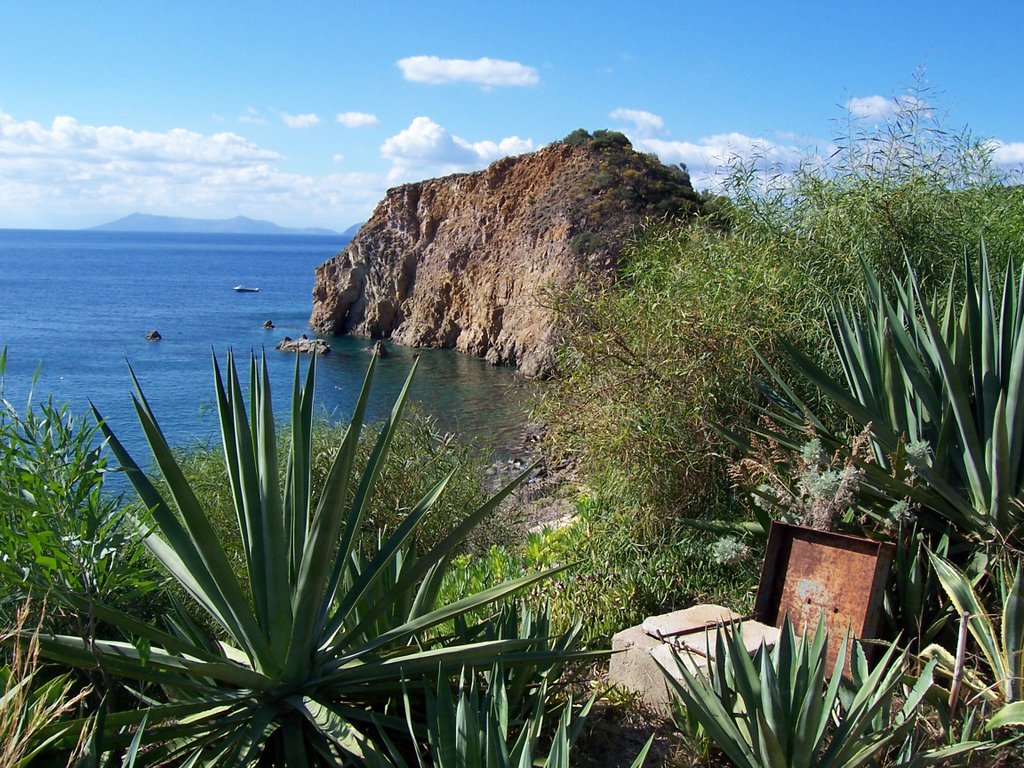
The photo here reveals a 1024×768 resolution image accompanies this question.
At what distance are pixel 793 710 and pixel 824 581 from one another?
4.54 feet

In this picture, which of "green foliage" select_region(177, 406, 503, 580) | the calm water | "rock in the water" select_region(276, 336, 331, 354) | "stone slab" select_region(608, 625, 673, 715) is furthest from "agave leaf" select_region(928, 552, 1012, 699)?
"rock in the water" select_region(276, 336, 331, 354)

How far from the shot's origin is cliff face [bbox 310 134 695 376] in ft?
130

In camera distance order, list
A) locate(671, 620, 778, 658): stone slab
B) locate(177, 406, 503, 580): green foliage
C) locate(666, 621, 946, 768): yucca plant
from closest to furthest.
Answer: locate(666, 621, 946, 768): yucca plant
locate(671, 620, 778, 658): stone slab
locate(177, 406, 503, 580): green foliage

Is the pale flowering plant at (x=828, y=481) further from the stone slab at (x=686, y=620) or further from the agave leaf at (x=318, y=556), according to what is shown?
the agave leaf at (x=318, y=556)

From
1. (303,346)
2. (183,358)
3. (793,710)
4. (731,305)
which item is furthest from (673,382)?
(303,346)

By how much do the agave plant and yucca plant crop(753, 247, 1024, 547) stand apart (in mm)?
2209

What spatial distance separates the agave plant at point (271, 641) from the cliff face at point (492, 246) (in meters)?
31.5

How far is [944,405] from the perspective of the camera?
15.8 feet

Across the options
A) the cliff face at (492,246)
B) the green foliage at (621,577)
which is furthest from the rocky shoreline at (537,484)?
the cliff face at (492,246)

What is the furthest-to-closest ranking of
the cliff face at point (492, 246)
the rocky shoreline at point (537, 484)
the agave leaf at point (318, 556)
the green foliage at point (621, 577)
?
the cliff face at point (492, 246) → the rocky shoreline at point (537, 484) → the green foliage at point (621, 577) → the agave leaf at point (318, 556)

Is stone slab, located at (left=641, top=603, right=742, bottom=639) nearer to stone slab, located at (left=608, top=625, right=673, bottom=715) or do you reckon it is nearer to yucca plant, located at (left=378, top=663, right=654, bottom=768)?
stone slab, located at (left=608, top=625, right=673, bottom=715)

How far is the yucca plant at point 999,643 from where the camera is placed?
11.2 ft

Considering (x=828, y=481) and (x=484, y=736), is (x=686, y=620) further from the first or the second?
(x=484, y=736)

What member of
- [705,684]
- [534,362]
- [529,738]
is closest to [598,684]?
[705,684]
